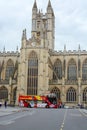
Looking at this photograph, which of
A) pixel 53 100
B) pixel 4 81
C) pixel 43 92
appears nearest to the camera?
pixel 53 100

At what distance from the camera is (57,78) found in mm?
90875

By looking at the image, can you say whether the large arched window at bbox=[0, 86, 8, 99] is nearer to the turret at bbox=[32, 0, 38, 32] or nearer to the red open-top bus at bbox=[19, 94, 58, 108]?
the red open-top bus at bbox=[19, 94, 58, 108]

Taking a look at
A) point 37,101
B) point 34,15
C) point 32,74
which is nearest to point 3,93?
point 32,74

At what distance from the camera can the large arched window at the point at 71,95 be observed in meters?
87.9

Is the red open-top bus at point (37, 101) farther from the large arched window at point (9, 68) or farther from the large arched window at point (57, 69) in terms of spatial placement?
the large arched window at point (9, 68)

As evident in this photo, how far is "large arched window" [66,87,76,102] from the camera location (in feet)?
288

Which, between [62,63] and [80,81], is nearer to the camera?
[80,81]

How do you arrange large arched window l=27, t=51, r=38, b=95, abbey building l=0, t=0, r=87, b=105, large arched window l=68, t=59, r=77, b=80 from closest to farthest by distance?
large arched window l=27, t=51, r=38, b=95
abbey building l=0, t=0, r=87, b=105
large arched window l=68, t=59, r=77, b=80

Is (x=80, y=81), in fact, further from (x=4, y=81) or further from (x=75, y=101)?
(x=4, y=81)

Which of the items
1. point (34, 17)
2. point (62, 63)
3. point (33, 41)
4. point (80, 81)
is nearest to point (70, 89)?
point (80, 81)

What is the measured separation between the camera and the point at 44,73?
286 ft

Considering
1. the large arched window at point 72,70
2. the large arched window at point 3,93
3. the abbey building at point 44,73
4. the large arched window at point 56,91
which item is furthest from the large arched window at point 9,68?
the large arched window at point 72,70

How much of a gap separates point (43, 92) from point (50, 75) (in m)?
8.33

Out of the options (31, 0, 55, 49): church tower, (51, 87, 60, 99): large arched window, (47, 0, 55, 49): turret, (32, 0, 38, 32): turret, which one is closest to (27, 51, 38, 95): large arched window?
(51, 87, 60, 99): large arched window
